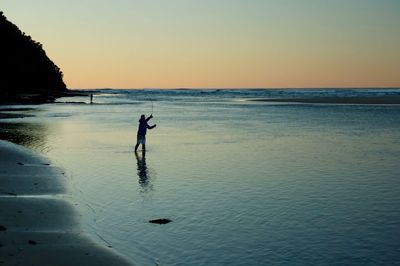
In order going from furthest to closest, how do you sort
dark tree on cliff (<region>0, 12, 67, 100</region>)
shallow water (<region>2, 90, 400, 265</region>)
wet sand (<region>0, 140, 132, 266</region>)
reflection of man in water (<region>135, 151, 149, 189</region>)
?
dark tree on cliff (<region>0, 12, 67, 100</region>) → reflection of man in water (<region>135, 151, 149, 189</region>) → shallow water (<region>2, 90, 400, 265</region>) → wet sand (<region>0, 140, 132, 266</region>)

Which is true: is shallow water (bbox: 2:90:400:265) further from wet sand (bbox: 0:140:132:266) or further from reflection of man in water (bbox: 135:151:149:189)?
wet sand (bbox: 0:140:132:266)

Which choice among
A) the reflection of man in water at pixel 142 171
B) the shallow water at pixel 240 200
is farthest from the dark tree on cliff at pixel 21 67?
the shallow water at pixel 240 200

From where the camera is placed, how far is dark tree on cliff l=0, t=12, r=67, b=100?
9825 cm

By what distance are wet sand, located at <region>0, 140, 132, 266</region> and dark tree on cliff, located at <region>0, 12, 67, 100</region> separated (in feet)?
264

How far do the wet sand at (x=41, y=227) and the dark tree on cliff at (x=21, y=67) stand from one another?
80607 millimetres

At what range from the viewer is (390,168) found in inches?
755

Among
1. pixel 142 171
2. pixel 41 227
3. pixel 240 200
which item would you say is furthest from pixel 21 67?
pixel 41 227

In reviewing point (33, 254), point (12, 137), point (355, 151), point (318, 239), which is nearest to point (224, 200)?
point (318, 239)

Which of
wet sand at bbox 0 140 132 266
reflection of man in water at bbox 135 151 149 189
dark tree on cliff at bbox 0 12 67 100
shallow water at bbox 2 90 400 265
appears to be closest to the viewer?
wet sand at bbox 0 140 132 266

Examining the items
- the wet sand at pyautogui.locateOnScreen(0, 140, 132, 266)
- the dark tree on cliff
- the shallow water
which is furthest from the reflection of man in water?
the dark tree on cliff

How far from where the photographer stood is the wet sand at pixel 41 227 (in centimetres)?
871

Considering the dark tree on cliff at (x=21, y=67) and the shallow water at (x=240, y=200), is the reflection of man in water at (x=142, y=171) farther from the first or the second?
the dark tree on cliff at (x=21, y=67)

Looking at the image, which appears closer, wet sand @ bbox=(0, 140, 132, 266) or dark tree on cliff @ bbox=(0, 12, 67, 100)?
wet sand @ bbox=(0, 140, 132, 266)

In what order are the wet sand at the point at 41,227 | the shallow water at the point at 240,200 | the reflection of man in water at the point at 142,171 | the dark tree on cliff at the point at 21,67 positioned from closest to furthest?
the wet sand at the point at 41,227, the shallow water at the point at 240,200, the reflection of man in water at the point at 142,171, the dark tree on cliff at the point at 21,67
